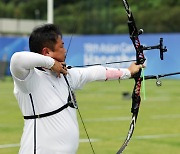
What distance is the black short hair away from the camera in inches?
193

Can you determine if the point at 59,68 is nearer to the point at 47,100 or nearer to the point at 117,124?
the point at 47,100

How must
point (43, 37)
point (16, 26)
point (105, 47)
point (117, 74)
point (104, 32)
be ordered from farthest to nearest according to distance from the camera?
point (16, 26) < point (104, 32) < point (105, 47) < point (117, 74) < point (43, 37)

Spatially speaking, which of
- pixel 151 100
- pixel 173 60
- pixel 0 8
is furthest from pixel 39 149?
pixel 0 8

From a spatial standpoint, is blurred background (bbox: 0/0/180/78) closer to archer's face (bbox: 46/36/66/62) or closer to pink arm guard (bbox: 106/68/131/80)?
pink arm guard (bbox: 106/68/131/80)

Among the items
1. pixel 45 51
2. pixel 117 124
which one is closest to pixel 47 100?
pixel 45 51

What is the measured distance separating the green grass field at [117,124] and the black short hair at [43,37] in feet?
15.1

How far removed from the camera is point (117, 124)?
1270 centimetres

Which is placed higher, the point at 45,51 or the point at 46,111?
the point at 45,51

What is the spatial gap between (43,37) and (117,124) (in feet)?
26.1

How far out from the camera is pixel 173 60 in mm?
24219

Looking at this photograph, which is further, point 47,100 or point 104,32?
point 104,32

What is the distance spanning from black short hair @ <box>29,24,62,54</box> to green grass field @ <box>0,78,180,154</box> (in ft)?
15.1

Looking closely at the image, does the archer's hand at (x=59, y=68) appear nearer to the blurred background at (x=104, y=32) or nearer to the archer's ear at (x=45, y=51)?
the archer's ear at (x=45, y=51)

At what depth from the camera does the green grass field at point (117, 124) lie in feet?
32.3
